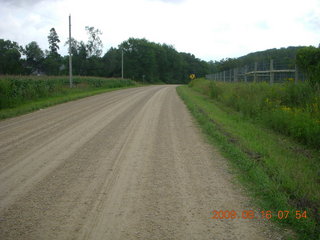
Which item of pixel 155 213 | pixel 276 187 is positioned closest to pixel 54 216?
pixel 155 213

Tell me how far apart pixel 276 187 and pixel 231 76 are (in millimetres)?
25701

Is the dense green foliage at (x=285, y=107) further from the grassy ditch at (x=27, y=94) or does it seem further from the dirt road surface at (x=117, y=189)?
the grassy ditch at (x=27, y=94)

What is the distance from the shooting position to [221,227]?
3934mm

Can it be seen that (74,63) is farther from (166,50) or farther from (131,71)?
(166,50)

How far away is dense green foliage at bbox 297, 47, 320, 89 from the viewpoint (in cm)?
1272

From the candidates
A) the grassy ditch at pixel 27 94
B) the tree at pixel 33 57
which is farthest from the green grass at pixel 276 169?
the tree at pixel 33 57

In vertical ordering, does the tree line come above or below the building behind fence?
above

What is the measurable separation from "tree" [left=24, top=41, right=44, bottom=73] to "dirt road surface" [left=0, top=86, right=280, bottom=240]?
78463mm

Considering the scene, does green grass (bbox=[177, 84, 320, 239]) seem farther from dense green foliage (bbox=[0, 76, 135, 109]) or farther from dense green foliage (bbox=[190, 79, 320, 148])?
dense green foliage (bbox=[0, 76, 135, 109])

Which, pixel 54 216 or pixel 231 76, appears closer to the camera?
pixel 54 216

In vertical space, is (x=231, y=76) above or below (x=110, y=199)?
above
